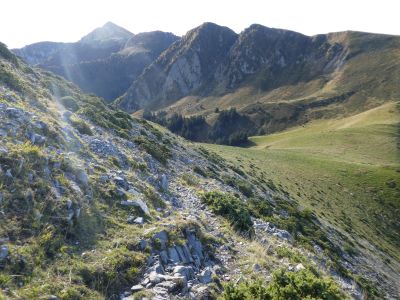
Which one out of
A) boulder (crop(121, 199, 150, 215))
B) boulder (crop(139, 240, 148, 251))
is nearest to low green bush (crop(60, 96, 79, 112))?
boulder (crop(121, 199, 150, 215))

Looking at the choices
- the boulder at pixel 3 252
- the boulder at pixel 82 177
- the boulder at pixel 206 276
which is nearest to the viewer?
the boulder at pixel 3 252

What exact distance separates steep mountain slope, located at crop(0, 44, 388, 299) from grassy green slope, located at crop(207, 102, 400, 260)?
67.8 feet

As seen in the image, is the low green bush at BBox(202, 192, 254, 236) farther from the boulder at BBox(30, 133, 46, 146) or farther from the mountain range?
the boulder at BBox(30, 133, 46, 146)

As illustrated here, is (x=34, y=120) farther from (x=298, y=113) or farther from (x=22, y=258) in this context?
(x=298, y=113)

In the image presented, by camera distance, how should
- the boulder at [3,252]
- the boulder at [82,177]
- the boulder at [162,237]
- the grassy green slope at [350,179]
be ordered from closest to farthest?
the boulder at [3,252] → the boulder at [162,237] → the boulder at [82,177] → the grassy green slope at [350,179]

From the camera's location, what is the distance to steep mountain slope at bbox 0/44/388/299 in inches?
372

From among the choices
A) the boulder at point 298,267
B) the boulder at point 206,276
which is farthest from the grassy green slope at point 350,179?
the boulder at point 206,276

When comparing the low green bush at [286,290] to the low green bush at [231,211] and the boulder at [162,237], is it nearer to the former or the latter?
the boulder at [162,237]

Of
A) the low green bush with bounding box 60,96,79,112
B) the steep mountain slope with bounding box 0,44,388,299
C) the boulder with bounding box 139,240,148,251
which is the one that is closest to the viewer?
the steep mountain slope with bounding box 0,44,388,299

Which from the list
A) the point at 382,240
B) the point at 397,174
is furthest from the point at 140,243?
the point at 397,174

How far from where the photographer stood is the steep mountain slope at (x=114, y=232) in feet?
31.0

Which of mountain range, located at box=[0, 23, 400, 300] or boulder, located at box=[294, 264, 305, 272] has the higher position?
mountain range, located at box=[0, 23, 400, 300]

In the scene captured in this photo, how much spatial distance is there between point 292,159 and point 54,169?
53.6 m

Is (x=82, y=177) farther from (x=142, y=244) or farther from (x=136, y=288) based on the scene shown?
(x=136, y=288)
